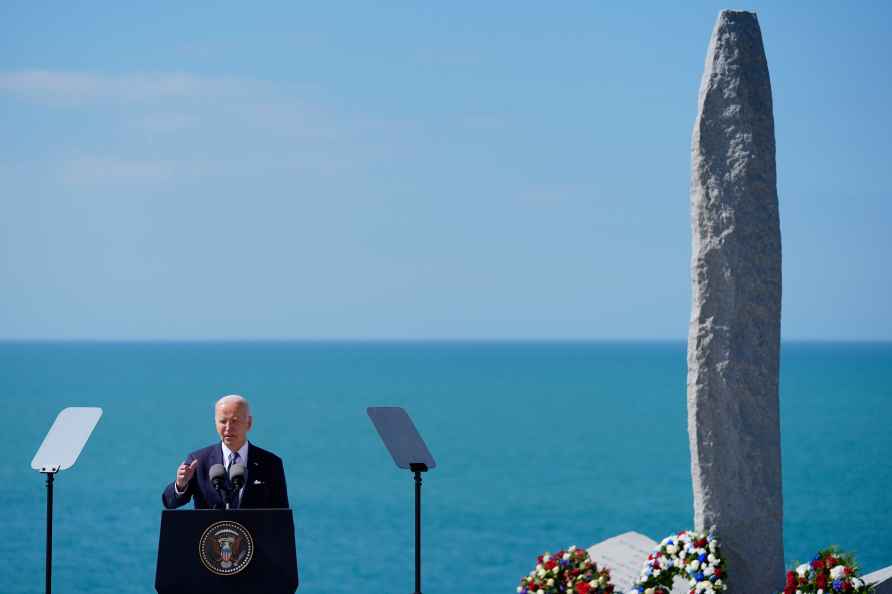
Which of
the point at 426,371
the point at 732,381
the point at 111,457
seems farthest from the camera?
the point at 426,371

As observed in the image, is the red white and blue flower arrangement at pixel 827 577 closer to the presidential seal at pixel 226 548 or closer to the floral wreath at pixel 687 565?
the floral wreath at pixel 687 565

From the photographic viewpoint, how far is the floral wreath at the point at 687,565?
789 centimetres

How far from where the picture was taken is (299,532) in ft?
107

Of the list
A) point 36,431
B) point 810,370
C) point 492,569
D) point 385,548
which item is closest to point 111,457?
point 36,431

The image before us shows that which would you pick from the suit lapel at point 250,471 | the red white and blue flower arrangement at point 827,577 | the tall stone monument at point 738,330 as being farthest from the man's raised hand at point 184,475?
the red white and blue flower arrangement at point 827,577

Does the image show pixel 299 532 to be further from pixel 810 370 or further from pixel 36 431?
pixel 810 370

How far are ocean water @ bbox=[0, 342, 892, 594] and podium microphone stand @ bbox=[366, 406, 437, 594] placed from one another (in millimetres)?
20598

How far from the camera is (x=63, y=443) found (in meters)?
7.66

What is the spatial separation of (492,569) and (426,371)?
225 feet

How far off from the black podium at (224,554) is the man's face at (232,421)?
18.2 inches


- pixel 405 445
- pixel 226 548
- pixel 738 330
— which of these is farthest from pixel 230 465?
pixel 738 330

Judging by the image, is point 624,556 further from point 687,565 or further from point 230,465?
point 230,465

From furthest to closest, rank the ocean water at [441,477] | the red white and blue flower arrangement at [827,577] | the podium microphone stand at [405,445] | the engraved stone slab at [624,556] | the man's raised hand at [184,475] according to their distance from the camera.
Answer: the ocean water at [441,477] < the engraved stone slab at [624,556] < the red white and blue flower arrangement at [827,577] < the podium microphone stand at [405,445] < the man's raised hand at [184,475]

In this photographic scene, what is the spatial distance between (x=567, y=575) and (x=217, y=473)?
10.7 feet
